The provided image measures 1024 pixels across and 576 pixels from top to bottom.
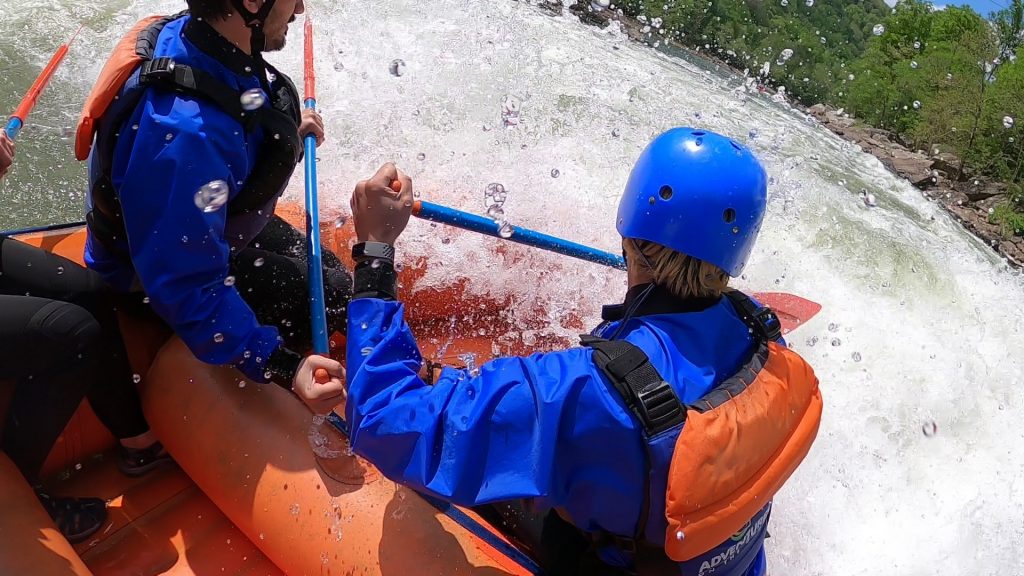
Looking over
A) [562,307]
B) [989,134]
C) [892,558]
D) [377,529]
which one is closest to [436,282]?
[562,307]

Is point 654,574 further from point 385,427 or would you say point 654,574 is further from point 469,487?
point 385,427

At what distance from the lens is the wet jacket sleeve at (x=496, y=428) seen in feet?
4.75

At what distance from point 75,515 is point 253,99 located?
1416mm

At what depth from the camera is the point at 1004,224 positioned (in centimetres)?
1825

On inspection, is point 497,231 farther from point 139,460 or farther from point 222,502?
point 139,460

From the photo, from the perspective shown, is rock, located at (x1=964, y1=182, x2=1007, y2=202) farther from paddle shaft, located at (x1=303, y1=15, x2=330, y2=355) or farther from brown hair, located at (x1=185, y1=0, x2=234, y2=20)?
brown hair, located at (x1=185, y1=0, x2=234, y2=20)

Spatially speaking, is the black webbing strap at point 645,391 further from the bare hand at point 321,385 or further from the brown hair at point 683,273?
the bare hand at point 321,385

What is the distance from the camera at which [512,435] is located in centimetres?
149

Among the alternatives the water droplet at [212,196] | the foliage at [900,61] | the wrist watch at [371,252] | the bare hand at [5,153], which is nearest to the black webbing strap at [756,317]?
the wrist watch at [371,252]

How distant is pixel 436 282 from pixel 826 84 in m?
42.4

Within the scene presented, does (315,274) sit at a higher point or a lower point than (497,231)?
lower

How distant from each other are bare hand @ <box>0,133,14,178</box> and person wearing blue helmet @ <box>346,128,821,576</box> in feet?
4.37

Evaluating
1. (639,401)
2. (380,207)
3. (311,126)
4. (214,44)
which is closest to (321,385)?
(380,207)

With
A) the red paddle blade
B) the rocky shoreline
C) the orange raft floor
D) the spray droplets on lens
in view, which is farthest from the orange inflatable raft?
the rocky shoreline
